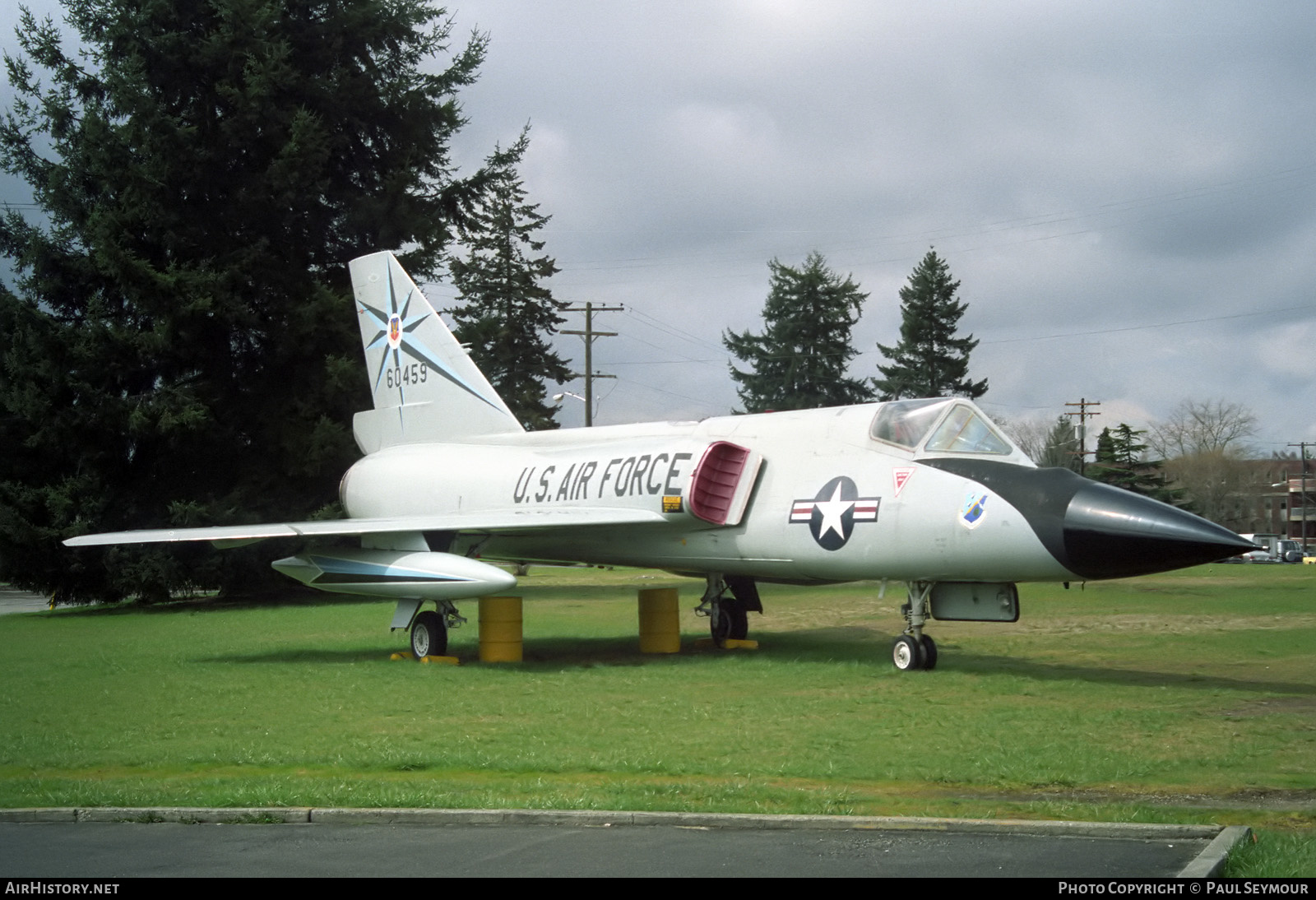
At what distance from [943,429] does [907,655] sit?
87.8 inches

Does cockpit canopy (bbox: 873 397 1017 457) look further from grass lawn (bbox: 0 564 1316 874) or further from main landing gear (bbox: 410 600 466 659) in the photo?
main landing gear (bbox: 410 600 466 659)

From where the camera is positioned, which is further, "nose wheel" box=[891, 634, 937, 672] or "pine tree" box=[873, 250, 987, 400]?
"pine tree" box=[873, 250, 987, 400]

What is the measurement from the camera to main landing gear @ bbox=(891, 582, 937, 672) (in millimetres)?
12375

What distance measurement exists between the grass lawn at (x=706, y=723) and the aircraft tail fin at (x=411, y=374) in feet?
10.2

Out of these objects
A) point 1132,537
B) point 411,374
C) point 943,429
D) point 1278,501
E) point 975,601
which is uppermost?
point 1278,501

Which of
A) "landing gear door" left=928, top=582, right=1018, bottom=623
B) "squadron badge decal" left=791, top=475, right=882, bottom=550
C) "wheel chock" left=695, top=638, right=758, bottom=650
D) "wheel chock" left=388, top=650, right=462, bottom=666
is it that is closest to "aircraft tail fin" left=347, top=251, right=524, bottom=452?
"wheel chock" left=388, top=650, right=462, bottom=666

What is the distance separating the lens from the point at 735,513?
45.0 ft

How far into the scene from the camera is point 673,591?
15039mm

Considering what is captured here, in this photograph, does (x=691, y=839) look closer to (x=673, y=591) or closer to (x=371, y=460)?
(x=673, y=591)

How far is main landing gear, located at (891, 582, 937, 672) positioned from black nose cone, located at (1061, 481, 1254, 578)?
187 cm

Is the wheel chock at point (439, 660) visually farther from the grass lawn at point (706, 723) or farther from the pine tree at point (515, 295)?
the pine tree at point (515, 295)

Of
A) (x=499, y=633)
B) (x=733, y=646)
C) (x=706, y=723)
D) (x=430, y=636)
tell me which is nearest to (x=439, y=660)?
(x=430, y=636)

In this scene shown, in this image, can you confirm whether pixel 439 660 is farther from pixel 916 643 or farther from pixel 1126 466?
pixel 1126 466

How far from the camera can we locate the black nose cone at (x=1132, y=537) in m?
10.1
